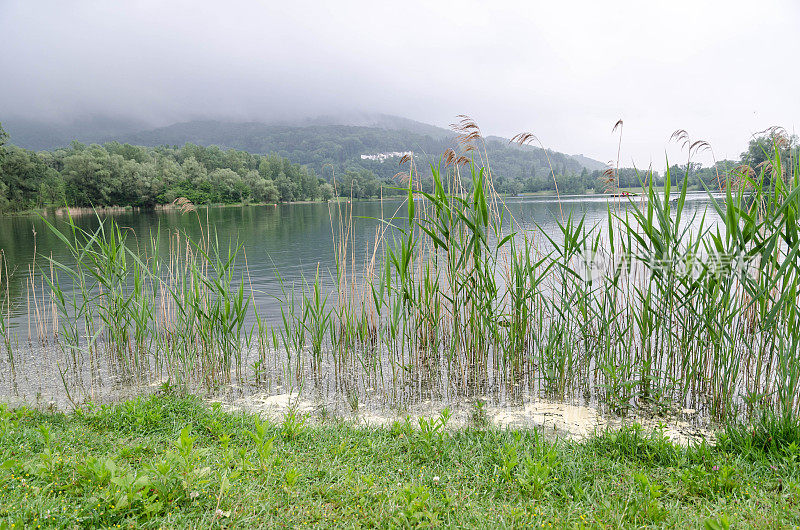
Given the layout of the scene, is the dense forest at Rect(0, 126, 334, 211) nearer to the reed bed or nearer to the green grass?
the reed bed

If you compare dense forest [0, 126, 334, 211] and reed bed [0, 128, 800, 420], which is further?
dense forest [0, 126, 334, 211]

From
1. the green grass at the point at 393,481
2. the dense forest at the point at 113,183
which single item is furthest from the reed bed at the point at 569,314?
the dense forest at the point at 113,183

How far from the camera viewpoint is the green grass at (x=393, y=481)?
2.40 meters

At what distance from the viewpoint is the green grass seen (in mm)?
2404

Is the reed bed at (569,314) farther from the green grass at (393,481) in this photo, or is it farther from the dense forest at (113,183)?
the dense forest at (113,183)

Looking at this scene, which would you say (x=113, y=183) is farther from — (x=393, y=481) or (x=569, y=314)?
(x=393, y=481)

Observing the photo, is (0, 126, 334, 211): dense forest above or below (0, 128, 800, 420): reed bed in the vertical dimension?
above

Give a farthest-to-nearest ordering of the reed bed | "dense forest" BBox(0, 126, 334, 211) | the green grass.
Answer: "dense forest" BBox(0, 126, 334, 211) < the reed bed < the green grass

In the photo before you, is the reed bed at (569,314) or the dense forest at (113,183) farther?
the dense forest at (113,183)

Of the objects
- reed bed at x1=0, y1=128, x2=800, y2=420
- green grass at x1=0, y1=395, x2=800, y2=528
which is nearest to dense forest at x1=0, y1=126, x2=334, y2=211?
reed bed at x1=0, y1=128, x2=800, y2=420

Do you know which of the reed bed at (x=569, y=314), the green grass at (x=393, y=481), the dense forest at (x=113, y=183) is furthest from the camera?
the dense forest at (x=113, y=183)

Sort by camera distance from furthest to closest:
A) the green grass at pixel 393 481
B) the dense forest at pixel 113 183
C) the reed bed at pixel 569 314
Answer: the dense forest at pixel 113 183, the reed bed at pixel 569 314, the green grass at pixel 393 481

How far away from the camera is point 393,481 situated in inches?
116

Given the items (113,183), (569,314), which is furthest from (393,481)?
(113,183)
